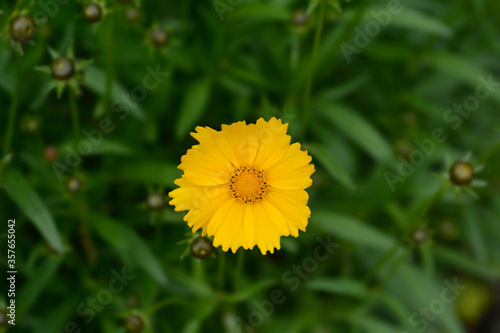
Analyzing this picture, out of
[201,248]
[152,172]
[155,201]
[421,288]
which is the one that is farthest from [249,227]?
[421,288]

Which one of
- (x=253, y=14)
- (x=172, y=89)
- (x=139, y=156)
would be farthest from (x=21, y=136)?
(x=253, y=14)

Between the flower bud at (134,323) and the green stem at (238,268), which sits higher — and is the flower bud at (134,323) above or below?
below

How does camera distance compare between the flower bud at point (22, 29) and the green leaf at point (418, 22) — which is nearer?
the flower bud at point (22, 29)

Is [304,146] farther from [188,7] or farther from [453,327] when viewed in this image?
[453,327]

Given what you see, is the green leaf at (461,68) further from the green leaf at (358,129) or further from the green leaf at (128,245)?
the green leaf at (128,245)

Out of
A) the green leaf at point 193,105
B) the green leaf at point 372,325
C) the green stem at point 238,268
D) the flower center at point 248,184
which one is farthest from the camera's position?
the green leaf at point 372,325

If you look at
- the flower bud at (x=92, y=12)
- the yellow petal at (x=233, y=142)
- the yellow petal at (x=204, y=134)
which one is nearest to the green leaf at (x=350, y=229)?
the yellow petal at (x=233, y=142)

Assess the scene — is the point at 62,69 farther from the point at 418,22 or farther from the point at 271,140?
the point at 418,22

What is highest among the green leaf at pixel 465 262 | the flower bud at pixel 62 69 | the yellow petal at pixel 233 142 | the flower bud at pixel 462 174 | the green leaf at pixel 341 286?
the green leaf at pixel 465 262
